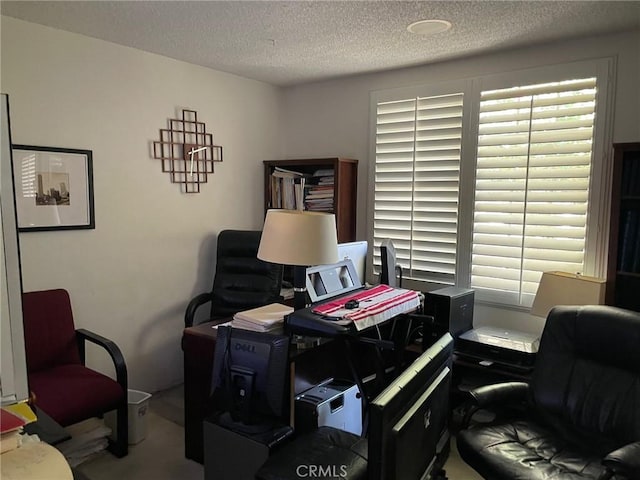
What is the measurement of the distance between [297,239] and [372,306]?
0.58m

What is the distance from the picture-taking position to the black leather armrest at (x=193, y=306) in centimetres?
325

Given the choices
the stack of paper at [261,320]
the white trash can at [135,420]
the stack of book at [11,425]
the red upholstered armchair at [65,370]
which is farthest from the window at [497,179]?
the stack of book at [11,425]

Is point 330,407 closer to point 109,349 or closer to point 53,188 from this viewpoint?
point 109,349

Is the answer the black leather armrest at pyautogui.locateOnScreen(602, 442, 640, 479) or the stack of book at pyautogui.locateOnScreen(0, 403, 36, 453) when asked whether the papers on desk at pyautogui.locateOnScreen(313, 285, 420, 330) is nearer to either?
the black leather armrest at pyautogui.locateOnScreen(602, 442, 640, 479)

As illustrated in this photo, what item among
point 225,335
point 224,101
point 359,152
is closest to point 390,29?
point 359,152

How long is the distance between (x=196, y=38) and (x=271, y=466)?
243 centimetres

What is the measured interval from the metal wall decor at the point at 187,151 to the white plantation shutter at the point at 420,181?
1348 mm

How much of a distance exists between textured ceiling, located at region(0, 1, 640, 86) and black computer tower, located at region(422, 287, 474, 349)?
158cm

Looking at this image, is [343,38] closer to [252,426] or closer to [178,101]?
[178,101]

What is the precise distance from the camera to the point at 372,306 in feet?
7.93

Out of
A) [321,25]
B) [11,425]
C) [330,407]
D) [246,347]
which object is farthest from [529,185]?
[11,425]

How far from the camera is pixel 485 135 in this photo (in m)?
A: 3.13

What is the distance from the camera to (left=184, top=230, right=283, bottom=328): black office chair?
342 centimetres

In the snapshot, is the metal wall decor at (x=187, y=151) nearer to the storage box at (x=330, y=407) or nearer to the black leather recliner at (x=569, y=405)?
the storage box at (x=330, y=407)
